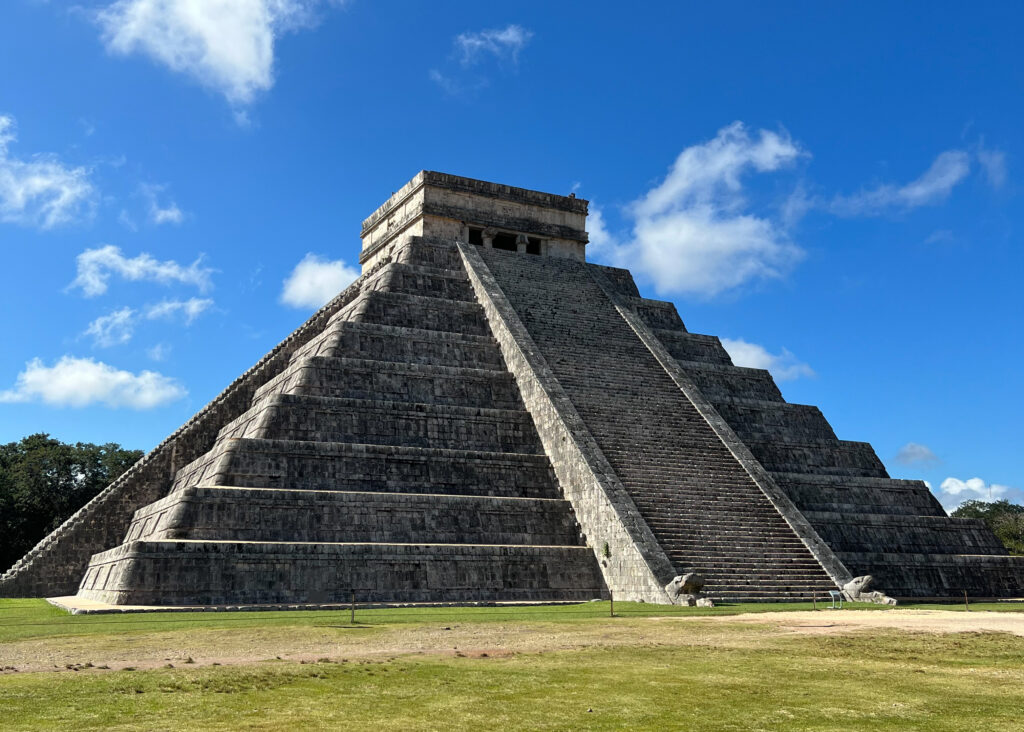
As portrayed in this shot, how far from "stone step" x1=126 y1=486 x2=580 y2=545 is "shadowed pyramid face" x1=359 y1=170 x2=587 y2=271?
1448 centimetres

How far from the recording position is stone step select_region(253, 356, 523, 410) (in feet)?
74.4

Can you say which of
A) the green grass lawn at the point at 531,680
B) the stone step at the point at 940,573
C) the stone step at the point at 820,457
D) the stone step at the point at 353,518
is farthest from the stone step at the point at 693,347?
the green grass lawn at the point at 531,680

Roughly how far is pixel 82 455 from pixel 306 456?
66.7 ft

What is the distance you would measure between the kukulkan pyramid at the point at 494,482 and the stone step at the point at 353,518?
0.14ft

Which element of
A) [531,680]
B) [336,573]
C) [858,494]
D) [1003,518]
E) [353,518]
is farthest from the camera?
[1003,518]

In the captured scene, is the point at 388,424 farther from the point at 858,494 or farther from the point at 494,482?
the point at 858,494

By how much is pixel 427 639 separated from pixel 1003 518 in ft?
194

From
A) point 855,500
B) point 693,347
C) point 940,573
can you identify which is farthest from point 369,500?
point 693,347

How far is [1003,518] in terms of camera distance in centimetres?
6088

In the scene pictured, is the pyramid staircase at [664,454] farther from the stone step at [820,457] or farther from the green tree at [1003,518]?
the green tree at [1003,518]

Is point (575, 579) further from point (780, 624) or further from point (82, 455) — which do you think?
point (82, 455)

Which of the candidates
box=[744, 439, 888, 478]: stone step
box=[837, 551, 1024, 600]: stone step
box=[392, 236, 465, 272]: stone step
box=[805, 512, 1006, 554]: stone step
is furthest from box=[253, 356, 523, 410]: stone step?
box=[837, 551, 1024, 600]: stone step

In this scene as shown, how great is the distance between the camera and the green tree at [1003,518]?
5112cm

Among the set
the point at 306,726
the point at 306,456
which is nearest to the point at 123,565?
the point at 306,456
